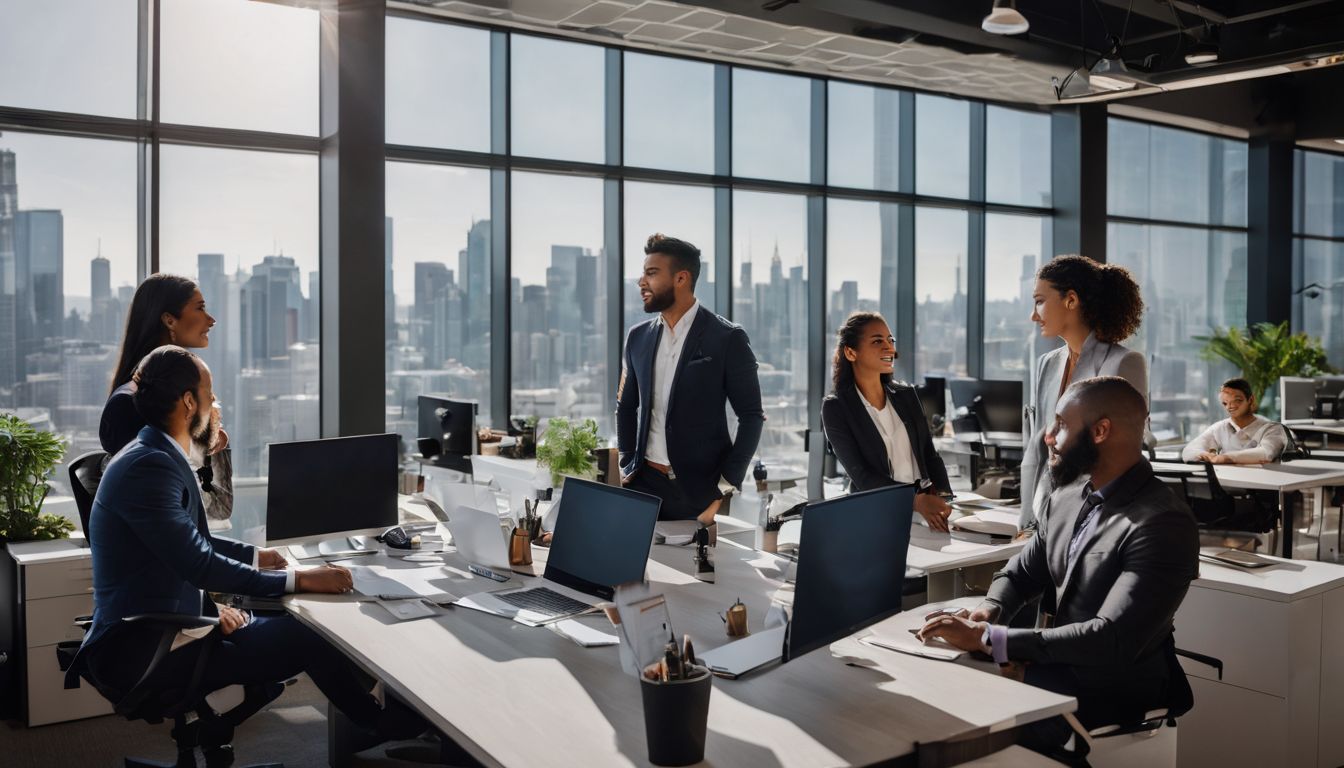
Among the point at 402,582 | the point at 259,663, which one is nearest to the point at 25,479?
the point at 259,663

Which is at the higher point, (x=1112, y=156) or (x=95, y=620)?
(x=1112, y=156)

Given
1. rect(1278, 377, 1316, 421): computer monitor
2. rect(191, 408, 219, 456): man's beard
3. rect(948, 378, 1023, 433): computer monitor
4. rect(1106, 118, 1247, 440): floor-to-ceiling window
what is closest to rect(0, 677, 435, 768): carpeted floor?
rect(191, 408, 219, 456): man's beard

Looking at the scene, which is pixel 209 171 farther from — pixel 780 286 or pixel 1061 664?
pixel 1061 664

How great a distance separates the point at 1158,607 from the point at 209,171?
5.36 m

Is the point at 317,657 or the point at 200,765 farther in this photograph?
the point at 200,765

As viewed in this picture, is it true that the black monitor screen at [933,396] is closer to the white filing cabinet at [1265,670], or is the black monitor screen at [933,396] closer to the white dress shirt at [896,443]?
the white dress shirt at [896,443]

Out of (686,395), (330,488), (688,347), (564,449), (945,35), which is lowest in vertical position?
(330,488)

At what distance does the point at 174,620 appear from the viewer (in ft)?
9.25

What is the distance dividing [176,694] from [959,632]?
219 cm

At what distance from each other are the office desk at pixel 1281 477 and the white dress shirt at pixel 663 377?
294 cm

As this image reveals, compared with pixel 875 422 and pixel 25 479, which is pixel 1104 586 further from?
pixel 25 479

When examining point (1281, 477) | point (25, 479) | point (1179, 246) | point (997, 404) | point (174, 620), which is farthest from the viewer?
point (1179, 246)

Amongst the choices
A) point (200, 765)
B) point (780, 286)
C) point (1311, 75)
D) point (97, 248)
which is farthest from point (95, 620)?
point (1311, 75)

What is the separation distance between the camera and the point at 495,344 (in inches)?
267
